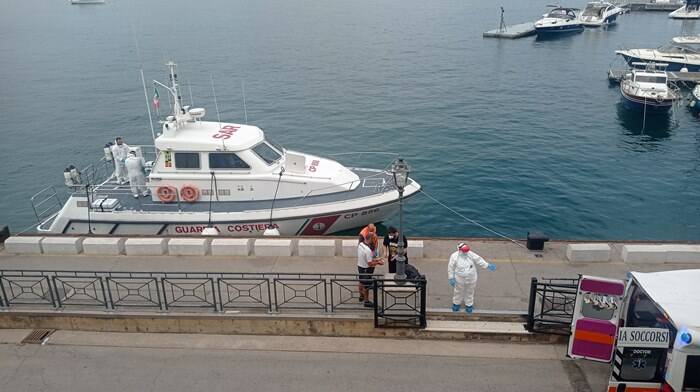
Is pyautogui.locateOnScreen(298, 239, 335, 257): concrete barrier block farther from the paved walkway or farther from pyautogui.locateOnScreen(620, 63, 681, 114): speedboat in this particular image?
pyautogui.locateOnScreen(620, 63, 681, 114): speedboat

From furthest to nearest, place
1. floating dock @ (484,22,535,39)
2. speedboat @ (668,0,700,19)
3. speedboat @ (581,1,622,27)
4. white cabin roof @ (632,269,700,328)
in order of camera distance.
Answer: speedboat @ (581,1,622,27), speedboat @ (668,0,700,19), floating dock @ (484,22,535,39), white cabin roof @ (632,269,700,328)

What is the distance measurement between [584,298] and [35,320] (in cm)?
1036

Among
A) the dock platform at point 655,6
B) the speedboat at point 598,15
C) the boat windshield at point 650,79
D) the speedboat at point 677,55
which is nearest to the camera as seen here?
the boat windshield at point 650,79

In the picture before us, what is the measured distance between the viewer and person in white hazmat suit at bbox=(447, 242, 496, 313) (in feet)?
31.2

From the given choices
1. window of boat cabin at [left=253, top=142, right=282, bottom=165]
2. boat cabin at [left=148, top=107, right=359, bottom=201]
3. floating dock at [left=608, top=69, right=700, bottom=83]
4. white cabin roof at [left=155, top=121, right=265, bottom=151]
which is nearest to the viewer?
white cabin roof at [left=155, top=121, right=265, bottom=151]

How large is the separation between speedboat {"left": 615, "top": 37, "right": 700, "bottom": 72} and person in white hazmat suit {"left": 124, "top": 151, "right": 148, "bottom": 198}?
4680 cm

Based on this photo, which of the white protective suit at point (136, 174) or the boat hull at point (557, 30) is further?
the boat hull at point (557, 30)

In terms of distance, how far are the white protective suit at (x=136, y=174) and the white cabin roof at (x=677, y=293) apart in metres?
14.8

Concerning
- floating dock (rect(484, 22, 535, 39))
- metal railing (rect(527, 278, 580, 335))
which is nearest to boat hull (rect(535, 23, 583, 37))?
floating dock (rect(484, 22, 535, 39))

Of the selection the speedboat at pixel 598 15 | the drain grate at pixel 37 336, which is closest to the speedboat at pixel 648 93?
the drain grate at pixel 37 336

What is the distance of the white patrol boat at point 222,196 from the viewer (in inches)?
650

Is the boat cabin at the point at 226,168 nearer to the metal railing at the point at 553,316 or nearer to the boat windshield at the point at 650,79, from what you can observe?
the metal railing at the point at 553,316

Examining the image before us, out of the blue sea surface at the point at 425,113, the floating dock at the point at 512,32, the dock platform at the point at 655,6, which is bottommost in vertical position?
the blue sea surface at the point at 425,113

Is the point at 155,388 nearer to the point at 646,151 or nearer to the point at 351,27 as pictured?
the point at 646,151
